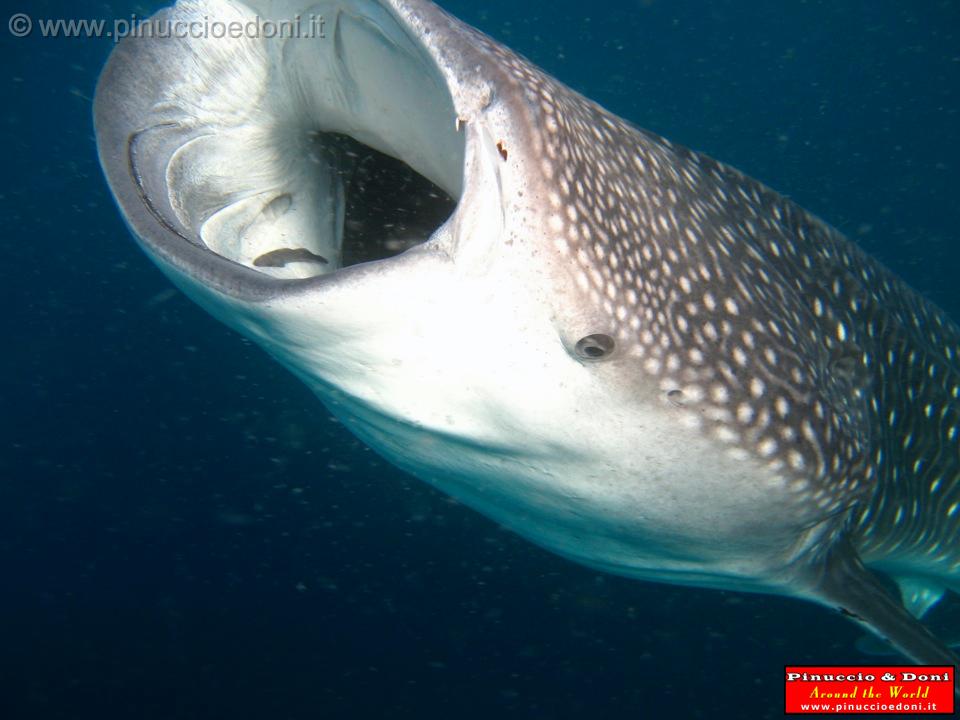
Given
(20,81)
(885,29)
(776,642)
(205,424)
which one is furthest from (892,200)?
(20,81)

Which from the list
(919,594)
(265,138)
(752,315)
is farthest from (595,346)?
(919,594)

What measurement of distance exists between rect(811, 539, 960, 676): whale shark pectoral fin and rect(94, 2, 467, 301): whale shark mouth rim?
2.56m

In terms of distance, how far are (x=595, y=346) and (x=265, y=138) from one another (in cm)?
128

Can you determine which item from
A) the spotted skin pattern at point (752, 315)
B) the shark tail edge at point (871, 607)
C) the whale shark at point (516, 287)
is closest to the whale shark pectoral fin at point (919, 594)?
the spotted skin pattern at point (752, 315)

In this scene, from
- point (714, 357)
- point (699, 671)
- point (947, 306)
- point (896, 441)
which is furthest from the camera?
point (947, 306)

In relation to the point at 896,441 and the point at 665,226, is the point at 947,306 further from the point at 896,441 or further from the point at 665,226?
the point at 665,226

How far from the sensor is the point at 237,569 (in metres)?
10.5

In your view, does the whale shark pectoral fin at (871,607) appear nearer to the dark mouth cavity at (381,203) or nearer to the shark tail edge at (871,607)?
the shark tail edge at (871,607)

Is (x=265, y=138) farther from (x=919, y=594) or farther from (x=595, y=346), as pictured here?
(x=919, y=594)

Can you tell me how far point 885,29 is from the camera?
111 feet

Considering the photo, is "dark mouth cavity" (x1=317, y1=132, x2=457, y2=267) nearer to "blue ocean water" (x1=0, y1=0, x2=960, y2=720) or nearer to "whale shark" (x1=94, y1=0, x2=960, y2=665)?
"whale shark" (x1=94, y1=0, x2=960, y2=665)

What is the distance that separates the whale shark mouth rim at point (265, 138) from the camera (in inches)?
55.0

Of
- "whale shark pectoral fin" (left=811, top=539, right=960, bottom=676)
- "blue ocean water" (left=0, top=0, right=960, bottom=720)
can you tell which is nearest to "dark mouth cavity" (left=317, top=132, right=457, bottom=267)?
"whale shark pectoral fin" (left=811, top=539, right=960, bottom=676)

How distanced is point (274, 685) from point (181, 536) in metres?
3.33
